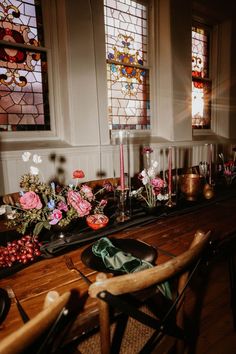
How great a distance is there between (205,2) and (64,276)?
4290 mm

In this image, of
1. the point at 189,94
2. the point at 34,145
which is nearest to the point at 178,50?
the point at 189,94

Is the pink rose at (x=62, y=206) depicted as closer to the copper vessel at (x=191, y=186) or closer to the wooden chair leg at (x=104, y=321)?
the wooden chair leg at (x=104, y=321)

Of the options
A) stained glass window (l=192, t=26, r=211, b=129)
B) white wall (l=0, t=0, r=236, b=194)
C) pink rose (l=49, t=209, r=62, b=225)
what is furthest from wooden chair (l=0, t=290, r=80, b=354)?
stained glass window (l=192, t=26, r=211, b=129)

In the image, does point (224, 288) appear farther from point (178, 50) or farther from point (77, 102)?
point (178, 50)

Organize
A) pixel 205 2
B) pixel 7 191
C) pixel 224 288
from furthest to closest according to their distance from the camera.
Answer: pixel 205 2 < pixel 7 191 < pixel 224 288

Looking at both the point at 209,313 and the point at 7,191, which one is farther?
the point at 7,191

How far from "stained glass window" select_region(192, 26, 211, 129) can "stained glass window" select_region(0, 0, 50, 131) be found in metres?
2.45

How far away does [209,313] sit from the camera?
1476 millimetres

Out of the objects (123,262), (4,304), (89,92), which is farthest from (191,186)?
(89,92)

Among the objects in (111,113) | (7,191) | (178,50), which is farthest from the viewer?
(178,50)

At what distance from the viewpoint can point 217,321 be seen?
1423 mm

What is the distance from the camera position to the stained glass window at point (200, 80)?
3.89 m

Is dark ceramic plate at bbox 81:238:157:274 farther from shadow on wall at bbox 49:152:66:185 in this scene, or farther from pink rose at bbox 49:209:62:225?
shadow on wall at bbox 49:152:66:185

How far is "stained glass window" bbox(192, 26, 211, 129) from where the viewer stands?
389 centimetres
